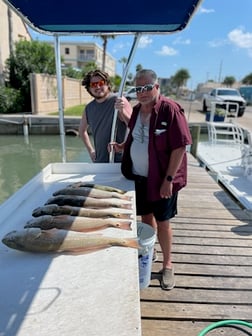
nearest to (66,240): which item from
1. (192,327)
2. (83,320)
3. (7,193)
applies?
(83,320)

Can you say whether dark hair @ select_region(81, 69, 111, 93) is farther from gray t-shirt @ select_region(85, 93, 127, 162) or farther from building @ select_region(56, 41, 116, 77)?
building @ select_region(56, 41, 116, 77)

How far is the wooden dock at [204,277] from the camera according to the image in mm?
2074

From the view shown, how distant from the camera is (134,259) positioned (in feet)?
4.71

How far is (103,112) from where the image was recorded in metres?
3.08

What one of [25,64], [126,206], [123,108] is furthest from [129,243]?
[25,64]

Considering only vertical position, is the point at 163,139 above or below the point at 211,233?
above

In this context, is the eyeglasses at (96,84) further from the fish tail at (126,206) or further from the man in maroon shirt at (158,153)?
the fish tail at (126,206)

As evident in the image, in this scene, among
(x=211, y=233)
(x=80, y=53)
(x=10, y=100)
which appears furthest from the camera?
(x=80, y=53)

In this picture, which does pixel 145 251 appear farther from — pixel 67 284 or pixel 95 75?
pixel 95 75

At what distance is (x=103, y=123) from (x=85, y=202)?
1260mm

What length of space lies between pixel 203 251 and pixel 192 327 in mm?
1079

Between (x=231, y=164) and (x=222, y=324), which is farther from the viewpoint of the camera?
(x=231, y=164)

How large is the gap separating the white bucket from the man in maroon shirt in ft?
0.33

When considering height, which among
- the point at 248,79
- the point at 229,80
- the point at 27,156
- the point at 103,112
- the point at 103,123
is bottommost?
the point at 27,156
